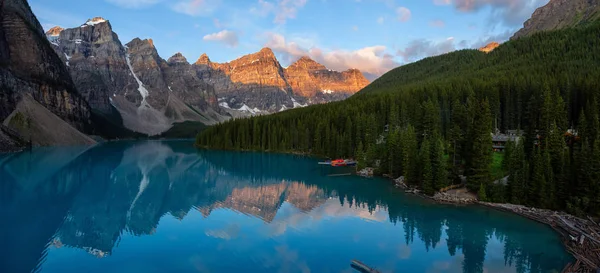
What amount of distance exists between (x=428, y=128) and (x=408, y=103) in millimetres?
32723

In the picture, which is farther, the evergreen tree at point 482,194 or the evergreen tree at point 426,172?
the evergreen tree at point 426,172

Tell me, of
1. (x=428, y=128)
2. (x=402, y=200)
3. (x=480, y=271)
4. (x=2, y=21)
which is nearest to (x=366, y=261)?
(x=480, y=271)

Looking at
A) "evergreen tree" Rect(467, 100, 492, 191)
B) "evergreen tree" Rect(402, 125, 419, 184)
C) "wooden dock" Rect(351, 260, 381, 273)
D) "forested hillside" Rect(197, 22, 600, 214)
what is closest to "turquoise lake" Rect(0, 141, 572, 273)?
"wooden dock" Rect(351, 260, 381, 273)

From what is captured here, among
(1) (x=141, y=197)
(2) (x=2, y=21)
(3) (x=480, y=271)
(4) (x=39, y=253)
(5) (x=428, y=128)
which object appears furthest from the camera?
(2) (x=2, y=21)

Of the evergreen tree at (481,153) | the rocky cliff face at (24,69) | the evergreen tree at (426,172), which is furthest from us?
the rocky cliff face at (24,69)

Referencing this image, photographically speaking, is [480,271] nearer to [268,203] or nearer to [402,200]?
[402,200]

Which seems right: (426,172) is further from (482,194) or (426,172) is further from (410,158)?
(482,194)

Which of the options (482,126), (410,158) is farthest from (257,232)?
(482,126)

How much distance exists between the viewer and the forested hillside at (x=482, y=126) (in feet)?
128

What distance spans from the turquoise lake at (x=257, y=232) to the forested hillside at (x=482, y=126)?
17.9 ft

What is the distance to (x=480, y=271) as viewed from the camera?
2441 centimetres

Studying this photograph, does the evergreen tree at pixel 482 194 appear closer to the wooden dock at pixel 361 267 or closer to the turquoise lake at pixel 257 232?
the turquoise lake at pixel 257 232

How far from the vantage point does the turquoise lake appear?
2516cm

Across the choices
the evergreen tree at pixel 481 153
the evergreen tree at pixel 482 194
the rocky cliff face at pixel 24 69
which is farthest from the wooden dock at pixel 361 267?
the rocky cliff face at pixel 24 69
